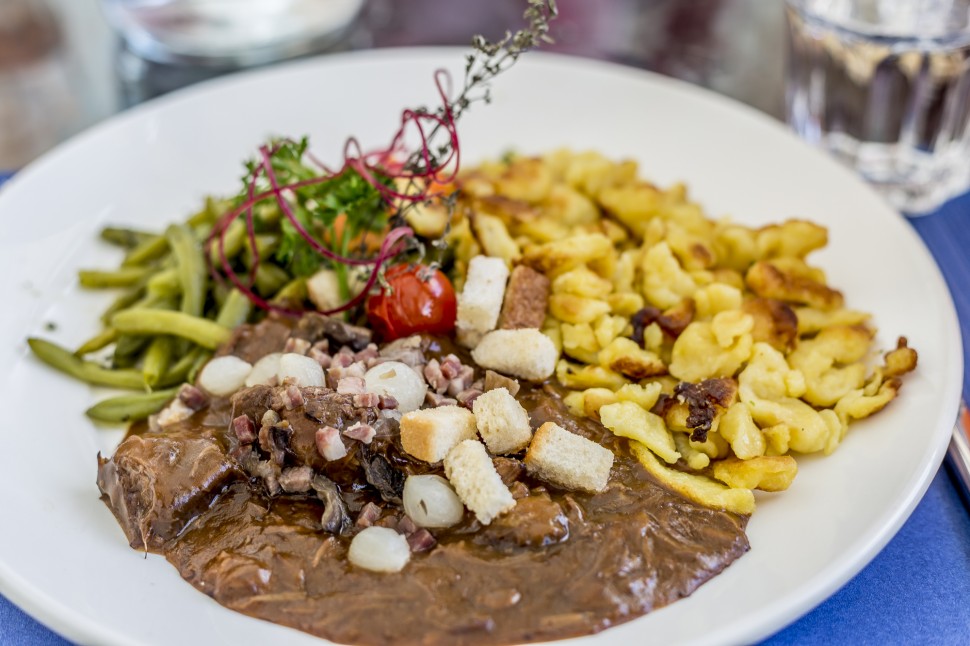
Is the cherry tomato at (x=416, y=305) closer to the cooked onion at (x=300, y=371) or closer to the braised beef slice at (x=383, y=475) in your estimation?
the cooked onion at (x=300, y=371)

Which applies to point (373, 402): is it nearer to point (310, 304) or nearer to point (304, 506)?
point (304, 506)

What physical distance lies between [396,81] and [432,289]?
2140 millimetres

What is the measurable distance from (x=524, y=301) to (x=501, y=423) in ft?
2.47

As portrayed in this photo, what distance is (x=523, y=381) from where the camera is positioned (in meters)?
3.84

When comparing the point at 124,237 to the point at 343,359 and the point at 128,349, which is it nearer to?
the point at 128,349

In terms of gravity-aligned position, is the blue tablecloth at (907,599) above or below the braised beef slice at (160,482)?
below

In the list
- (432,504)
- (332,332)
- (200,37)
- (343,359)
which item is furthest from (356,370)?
(200,37)

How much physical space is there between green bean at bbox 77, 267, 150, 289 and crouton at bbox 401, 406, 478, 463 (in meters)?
1.91

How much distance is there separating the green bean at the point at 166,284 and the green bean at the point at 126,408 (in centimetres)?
64

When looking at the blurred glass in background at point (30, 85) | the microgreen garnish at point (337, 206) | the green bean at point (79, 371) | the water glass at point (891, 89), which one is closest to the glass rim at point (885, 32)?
the water glass at point (891, 89)

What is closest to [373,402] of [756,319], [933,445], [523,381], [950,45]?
[523,381]

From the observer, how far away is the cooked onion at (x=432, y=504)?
3.24 m

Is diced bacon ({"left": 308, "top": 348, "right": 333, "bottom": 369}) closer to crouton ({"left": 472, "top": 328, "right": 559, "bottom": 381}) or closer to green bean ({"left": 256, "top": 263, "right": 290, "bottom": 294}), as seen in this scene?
crouton ({"left": 472, "top": 328, "right": 559, "bottom": 381})

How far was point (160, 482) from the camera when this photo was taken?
3371mm
